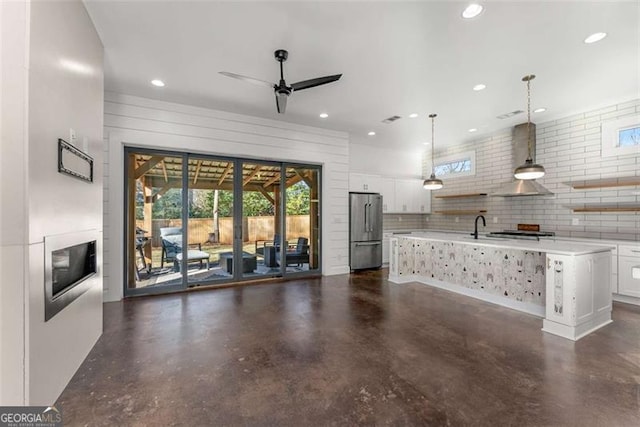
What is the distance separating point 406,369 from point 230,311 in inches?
99.0

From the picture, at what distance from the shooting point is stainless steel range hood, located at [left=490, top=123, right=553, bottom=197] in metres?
5.23

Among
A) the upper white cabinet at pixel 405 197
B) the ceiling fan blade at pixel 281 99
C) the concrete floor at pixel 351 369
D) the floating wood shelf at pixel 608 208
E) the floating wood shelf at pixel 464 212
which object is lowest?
the concrete floor at pixel 351 369

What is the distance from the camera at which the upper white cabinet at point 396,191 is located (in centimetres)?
696

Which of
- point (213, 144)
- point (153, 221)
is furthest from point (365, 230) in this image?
point (153, 221)

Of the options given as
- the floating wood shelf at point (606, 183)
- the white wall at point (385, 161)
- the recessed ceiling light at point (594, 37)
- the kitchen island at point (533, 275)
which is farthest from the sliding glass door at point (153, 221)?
the floating wood shelf at point (606, 183)

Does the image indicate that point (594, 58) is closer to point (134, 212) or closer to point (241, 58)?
point (241, 58)

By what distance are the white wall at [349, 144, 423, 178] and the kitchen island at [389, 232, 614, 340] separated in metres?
2.76

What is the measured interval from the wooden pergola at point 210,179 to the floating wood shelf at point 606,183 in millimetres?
4870

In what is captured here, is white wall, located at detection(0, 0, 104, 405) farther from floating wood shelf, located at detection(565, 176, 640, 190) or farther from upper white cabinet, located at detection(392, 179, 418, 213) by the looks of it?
floating wood shelf, located at detection(565, 176, 640, 190)

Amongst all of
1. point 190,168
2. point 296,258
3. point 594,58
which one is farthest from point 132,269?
point 594,58

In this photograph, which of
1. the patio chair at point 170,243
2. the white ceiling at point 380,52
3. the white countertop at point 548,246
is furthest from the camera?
the patio chair at point 170,243

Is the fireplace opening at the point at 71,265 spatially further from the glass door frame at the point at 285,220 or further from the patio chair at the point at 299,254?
the patio chair at the point at 299,254

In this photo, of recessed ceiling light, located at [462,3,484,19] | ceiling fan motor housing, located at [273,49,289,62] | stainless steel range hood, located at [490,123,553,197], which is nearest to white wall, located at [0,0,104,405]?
ceiling fan motor housing, located at [273,49,289,62]

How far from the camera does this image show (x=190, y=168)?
203 inches
